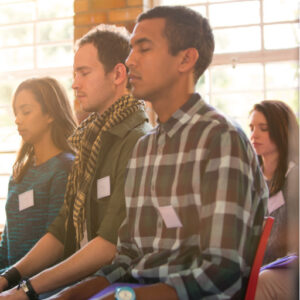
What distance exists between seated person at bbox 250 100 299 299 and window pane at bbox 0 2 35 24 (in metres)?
1.88

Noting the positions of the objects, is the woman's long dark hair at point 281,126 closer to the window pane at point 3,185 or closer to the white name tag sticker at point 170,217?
the white name tag sticker at point 170,217

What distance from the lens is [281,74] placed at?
3008 millimetres

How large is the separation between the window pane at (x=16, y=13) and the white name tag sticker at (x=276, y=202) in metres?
2.24

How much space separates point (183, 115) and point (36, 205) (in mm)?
1080

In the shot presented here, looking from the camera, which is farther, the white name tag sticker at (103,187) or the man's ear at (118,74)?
the man's ear at (118,74)

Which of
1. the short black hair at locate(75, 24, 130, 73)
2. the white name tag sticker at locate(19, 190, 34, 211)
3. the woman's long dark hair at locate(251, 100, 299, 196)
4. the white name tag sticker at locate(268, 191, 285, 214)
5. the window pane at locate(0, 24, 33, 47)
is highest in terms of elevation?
the window pane at locate(0, 24, 33, 47)

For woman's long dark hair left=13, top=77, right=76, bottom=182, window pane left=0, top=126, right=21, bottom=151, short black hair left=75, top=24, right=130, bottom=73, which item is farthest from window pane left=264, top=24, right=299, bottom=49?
window pane left=0, top=126, right=21, bottom=151

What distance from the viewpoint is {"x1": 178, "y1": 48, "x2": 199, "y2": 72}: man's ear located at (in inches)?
65.1

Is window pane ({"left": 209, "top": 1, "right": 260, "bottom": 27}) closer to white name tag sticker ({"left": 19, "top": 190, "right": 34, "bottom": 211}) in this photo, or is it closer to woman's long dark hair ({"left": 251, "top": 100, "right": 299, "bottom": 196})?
woman's long dark hair ({"left": 251, "top": 100, "right": 299, "bottom": 196})

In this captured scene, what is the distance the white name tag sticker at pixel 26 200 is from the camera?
241cm

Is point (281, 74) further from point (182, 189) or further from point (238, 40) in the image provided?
point (182, 189)

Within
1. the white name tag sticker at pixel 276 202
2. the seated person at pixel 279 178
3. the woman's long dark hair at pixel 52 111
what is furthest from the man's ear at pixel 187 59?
the white name tag sticker at pixel 276 202

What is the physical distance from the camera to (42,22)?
3715 mm

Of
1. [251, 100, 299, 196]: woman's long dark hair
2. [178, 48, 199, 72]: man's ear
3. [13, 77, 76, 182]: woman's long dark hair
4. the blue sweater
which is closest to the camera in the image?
[178, 48, 199, 72]: man's ear
